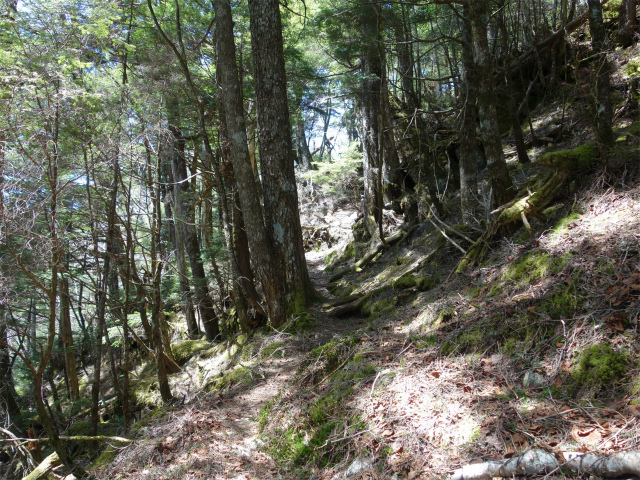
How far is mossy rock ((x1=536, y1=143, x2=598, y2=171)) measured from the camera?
16.3 feet

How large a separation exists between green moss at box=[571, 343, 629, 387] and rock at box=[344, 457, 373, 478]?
1693 millimetres

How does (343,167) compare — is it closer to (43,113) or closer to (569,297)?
(43,113)

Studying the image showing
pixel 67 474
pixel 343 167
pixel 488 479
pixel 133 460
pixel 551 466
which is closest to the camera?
pixel 551 466

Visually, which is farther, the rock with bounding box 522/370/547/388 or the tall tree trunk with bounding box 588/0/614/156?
the tall tree trunk with bounding box 588/0/614/156

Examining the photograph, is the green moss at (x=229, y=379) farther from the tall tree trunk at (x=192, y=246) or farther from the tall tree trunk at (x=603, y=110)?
the tall tree trunk at (x=603, y=110)

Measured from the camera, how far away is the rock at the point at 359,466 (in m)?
2.94

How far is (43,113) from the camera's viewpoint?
546 cm

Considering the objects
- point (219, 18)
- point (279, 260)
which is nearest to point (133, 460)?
point (279, 260)

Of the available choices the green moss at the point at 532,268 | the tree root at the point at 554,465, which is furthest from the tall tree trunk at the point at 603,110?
the tree root at the point at 554,465

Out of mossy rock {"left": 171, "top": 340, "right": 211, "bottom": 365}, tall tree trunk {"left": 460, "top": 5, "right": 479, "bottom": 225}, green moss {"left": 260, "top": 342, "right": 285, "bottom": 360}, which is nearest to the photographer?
green moss {"left": 260, "top": 342, "right": 285, "bottom": 360}

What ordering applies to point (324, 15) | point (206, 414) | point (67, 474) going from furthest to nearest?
point (324, 15)
point (67, 474)
point (206, 414)

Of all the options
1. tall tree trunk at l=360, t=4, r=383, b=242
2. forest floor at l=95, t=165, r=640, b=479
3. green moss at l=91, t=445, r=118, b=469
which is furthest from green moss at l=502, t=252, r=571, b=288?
tall tree trunk at l=360, t=4, r=383, b=242

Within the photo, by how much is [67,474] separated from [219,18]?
25.4 ft

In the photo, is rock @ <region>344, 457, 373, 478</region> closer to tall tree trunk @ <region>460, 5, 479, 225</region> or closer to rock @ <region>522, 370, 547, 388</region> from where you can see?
rock @ <region>522, 370, 547, 388</region>
